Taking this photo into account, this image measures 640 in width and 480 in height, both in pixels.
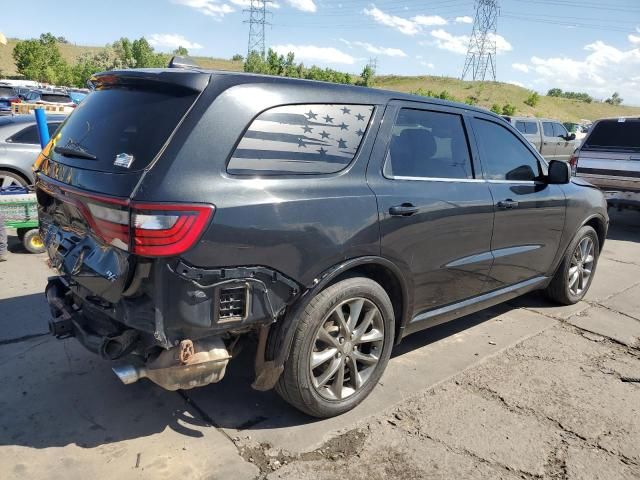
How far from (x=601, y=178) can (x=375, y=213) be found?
7.81 m

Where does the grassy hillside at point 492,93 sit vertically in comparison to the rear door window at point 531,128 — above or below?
above

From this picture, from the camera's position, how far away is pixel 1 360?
12.0ft

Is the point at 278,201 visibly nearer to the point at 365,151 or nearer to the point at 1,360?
the point at 365,151

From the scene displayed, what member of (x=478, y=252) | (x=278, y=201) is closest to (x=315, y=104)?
(x=278, y=201)

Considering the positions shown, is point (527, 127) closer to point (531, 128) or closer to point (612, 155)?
point (531, 128)

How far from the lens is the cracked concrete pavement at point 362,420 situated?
8.95 feet

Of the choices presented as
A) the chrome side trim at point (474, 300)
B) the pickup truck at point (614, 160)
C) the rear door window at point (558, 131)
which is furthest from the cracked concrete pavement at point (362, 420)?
the rear door window at point (558, 131)

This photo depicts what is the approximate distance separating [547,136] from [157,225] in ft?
66.5

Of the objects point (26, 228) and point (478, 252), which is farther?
point (26, 228)

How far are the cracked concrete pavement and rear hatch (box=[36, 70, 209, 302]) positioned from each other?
2.67ft

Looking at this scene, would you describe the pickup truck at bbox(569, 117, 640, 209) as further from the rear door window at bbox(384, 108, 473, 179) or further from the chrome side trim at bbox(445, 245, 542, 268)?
the rear door window at bbox(384, 108, 473, 179)

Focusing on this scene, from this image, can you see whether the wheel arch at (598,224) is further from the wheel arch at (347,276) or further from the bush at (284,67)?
the bush at (284,67)

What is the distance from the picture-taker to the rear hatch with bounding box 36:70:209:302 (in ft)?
7.68

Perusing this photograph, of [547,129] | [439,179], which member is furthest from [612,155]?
[547,129]
